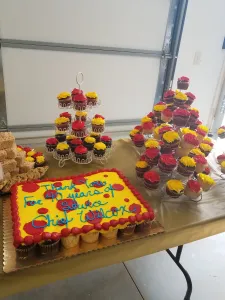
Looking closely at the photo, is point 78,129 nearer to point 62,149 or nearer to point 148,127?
point 62,149

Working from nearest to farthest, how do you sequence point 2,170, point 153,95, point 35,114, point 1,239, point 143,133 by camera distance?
point 1,239
point 2,170
point 143,133
point 35,114
point 153,95

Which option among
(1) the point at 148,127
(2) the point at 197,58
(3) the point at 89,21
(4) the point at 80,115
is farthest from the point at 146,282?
(2) the point at 197,58

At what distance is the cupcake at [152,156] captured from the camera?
984mm

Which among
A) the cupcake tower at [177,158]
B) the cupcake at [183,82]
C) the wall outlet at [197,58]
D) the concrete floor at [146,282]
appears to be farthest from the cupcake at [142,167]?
the wall outlet at [197,58]

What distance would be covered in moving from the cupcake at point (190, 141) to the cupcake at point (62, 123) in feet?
1.68

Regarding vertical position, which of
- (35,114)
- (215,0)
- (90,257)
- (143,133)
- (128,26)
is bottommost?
(35,114)

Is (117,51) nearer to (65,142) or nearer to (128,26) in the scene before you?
(128,26)

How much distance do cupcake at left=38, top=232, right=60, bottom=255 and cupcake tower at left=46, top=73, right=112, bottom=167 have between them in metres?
0.51

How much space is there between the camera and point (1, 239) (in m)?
0.71

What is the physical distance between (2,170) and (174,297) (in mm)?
1087

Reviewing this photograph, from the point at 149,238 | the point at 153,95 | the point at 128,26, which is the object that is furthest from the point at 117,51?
the point at 149,238

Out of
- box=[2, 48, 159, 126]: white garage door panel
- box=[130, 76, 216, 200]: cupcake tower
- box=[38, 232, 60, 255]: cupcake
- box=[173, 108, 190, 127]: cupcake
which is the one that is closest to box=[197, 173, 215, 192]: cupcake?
box=[130, 76, 216, 200]: cupcake tower

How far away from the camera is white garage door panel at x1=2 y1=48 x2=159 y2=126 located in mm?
A: 2016

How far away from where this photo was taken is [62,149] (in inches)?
44.2
